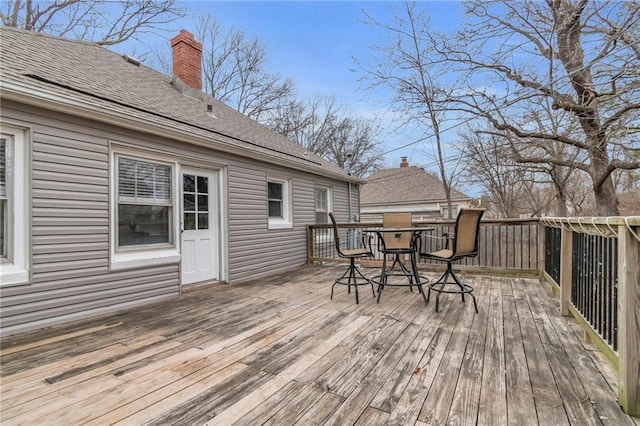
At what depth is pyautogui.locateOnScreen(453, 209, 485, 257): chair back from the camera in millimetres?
3217

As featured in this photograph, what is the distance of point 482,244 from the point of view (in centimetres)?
642

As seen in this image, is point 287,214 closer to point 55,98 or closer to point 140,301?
point 140,301

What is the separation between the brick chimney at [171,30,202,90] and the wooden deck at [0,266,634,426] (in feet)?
17.4

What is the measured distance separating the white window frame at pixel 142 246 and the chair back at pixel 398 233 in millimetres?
→ 3042

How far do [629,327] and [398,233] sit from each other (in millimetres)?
2871

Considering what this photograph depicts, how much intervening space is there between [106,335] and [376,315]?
105 inches

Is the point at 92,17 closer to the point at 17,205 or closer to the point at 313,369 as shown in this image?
the point at 17,205

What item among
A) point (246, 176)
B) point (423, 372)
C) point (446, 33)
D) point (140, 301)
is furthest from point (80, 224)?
point (446, 33)

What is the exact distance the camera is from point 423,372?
6.64 ft

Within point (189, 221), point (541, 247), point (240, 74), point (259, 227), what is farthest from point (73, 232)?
Answer: point (240, 74)

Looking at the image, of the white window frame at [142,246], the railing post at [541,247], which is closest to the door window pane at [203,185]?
the white window frame at [142,246]

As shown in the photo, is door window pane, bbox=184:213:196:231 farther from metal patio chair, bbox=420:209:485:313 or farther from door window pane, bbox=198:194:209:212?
metal patio chair, bbox=420:209:485:313

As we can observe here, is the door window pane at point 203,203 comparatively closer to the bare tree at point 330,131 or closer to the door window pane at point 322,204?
the door window pane at point 322,204

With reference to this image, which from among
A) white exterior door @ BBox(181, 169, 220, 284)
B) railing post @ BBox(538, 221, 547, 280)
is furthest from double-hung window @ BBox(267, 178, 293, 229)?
railing post @ BBox(538, 221, 547, 280)
